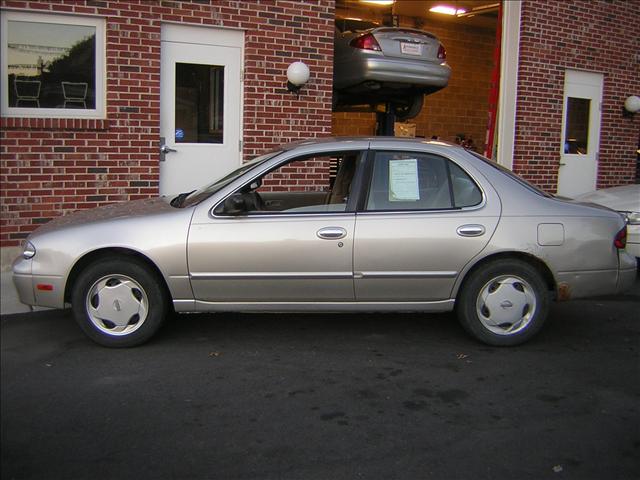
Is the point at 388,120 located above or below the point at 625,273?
above

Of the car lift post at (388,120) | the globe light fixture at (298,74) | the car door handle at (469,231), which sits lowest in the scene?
the car door handle at (469,231)

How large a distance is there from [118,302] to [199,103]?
3.97 metres

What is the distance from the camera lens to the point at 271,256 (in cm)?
498

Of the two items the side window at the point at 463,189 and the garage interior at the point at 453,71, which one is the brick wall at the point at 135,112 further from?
the garage interior at the point at 453,71

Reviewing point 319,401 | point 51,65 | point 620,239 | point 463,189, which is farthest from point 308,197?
point 51,65

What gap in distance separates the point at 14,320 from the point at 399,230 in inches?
127

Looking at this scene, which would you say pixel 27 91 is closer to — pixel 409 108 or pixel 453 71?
pixel 409 108

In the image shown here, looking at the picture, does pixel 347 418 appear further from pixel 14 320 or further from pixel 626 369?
pixel 14 320

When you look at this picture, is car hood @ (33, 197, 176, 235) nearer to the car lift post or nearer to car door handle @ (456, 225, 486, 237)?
car door handle @ (456, 225, 486, 237)

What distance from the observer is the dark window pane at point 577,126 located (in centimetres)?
A: 1138

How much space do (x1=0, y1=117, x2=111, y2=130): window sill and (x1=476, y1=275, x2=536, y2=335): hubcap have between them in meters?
4.77

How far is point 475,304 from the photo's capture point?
516cm

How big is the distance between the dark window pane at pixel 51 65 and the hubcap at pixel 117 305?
3.53 meters

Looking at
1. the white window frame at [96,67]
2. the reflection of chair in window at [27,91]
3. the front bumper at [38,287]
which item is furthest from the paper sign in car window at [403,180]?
the reflection of chair in window at [27,91]
